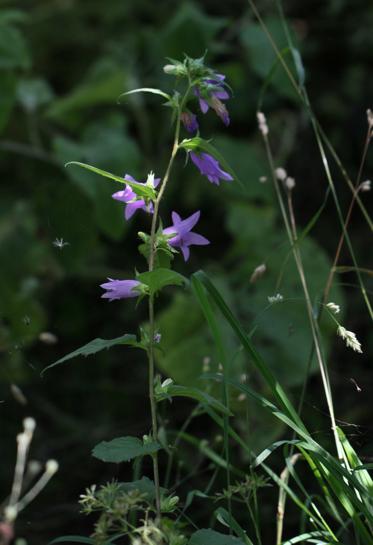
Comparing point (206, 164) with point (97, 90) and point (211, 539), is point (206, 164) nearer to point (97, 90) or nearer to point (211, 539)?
point (211, 539)

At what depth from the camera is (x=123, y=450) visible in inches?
34.2

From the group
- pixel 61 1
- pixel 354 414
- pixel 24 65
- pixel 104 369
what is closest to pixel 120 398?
pixel 104 369

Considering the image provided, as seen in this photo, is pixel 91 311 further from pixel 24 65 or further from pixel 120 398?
pixel 24 65

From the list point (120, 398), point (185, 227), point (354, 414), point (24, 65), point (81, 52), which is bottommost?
point (120, 398)

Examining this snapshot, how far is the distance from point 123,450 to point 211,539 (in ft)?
0.40

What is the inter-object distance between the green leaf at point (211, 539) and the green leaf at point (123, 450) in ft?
0.31

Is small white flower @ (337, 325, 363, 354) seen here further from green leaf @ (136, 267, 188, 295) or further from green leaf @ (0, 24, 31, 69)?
green leaf @ (0, 24, 31, 69)

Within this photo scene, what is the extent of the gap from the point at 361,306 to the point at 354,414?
0.44 meters

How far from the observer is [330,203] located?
2.64 meters

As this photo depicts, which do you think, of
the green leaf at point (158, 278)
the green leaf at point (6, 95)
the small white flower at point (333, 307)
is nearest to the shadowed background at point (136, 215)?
the green leaf at point (6, 95)

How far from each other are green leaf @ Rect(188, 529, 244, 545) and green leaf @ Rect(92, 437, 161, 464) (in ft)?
0.31

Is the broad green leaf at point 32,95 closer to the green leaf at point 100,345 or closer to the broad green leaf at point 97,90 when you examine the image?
the broad green leaf at point 97,90

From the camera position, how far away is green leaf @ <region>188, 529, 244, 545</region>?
33.4 inches

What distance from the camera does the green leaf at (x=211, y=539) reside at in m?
0.85
